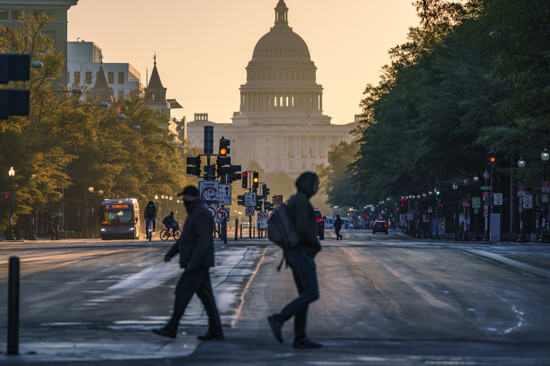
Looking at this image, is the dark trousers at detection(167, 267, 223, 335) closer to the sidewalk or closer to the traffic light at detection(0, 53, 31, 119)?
the sidewalk

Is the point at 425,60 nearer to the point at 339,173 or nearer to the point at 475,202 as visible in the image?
the point at 475,202

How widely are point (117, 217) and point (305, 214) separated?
73.0 metres

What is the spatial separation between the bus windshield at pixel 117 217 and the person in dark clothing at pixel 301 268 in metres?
72.6

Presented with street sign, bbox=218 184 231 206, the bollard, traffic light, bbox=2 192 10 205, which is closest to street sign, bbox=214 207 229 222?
street sign, bbox=218 184 231 206

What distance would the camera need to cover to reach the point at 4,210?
71.2 m

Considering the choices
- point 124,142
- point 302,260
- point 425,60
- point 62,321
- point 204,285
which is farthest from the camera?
point 124,142

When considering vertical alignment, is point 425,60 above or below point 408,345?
above

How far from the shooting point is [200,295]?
1591 centimetres

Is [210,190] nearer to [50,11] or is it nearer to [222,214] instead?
[222,214]

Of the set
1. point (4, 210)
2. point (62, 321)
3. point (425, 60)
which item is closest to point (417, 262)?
point (62, 321)

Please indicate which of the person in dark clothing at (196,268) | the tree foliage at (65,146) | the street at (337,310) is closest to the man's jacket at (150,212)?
the tree foliage at (65,146)

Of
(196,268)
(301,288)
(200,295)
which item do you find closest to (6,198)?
(200,295)

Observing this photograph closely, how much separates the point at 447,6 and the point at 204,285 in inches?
1141

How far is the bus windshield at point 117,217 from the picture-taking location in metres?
86.8
